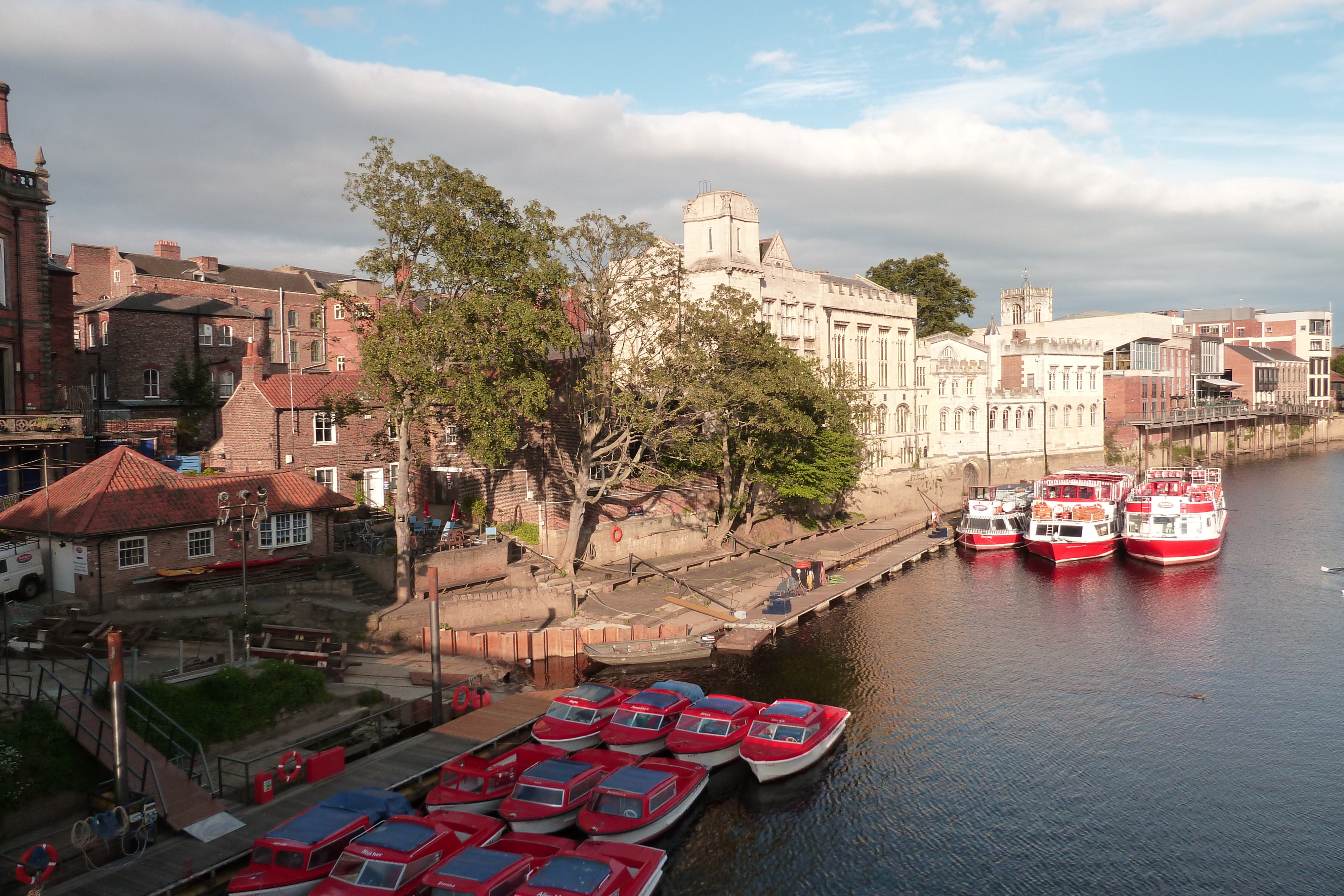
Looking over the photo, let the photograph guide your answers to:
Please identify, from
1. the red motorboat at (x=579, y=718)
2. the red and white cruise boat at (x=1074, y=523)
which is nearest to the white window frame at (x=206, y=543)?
the red motorboat at (x=579, y=718)

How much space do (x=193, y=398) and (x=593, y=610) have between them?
113 ft

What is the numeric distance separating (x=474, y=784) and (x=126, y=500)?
781 inches

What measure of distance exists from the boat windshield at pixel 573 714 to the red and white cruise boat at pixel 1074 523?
128 feet

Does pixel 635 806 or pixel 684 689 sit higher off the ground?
pixel 684 689

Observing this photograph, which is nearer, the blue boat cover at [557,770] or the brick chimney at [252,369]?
the blue boat cover at [557,770]

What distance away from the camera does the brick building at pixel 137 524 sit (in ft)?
105

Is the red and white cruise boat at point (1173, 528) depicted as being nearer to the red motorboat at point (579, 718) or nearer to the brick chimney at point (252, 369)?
the red motorboat at point (579, 718)

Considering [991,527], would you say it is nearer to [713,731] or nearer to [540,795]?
[713,731]

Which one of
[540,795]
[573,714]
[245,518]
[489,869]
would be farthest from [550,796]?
[245,518]

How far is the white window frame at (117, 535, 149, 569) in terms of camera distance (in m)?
32.5

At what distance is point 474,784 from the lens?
23625 mm

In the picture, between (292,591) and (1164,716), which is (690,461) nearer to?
(292,591)

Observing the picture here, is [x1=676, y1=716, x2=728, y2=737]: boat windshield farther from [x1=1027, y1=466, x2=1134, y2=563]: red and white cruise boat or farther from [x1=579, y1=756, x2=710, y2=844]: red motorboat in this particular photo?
[x1=1027, y1=466, x2=1134, y2=563]: red and white cruise boat

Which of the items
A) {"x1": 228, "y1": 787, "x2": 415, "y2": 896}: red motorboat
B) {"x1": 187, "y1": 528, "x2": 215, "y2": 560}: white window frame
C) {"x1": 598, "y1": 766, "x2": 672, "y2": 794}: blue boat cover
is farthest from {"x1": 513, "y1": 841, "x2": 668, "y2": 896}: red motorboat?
{"x1": 187, "y1": 528, "x2": 215, "y2": 560}: white window frame
